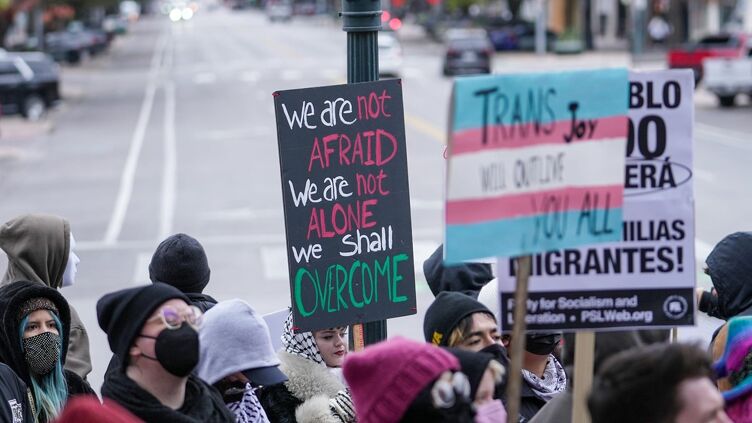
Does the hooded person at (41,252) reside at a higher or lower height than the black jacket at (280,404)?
higher

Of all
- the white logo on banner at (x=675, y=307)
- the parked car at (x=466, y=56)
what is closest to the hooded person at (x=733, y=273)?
the white logo on banner at (x=675, y=307)

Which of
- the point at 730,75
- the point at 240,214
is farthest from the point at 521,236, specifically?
the point at 730,75

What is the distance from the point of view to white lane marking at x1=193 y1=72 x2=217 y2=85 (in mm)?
48447

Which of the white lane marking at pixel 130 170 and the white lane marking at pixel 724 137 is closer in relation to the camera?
the white lane marking at pixel 130 170

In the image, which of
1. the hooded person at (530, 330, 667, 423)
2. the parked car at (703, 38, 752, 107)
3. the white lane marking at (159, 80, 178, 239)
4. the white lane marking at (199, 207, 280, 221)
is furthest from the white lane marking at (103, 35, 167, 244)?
the parked car at (703, 38, 752, 107)

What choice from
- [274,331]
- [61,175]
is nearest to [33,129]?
[61,175]

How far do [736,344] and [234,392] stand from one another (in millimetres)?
1907

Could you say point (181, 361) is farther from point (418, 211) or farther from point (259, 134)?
point (259, 134)

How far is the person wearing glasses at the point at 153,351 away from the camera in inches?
176

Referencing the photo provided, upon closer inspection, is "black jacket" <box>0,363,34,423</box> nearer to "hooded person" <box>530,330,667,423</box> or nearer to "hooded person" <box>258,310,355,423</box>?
"hooded person" <box>258,310,355,423</box>

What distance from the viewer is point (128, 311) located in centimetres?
457

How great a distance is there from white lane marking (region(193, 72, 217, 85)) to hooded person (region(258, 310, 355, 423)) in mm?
42468

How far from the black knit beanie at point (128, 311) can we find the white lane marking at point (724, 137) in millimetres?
23279

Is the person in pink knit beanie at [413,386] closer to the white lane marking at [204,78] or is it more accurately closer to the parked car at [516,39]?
the white lane marking at [204,78]
